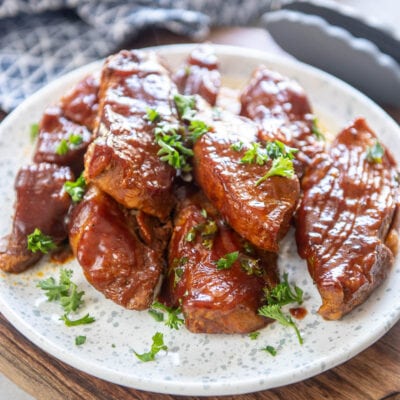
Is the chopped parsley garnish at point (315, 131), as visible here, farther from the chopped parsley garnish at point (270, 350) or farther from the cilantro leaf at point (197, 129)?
the chopped parsley garnish at point (270, 350)

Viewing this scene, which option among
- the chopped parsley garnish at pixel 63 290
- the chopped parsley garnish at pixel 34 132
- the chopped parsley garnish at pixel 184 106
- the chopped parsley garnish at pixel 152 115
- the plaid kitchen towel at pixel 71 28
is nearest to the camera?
the chopped parsley garnish at pixel 63 290

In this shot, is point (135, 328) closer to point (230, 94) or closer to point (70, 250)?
point (70, 250)

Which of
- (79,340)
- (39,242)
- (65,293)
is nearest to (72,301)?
(65,293)

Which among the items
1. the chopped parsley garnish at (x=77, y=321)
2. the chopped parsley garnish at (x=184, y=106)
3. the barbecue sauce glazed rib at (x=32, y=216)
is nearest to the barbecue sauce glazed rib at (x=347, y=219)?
the chopped parsley garnish at (x=184, y=106)

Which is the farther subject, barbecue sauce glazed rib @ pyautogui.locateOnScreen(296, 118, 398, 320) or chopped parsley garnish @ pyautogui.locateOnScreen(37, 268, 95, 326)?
chopped parsley garnish @ pyautogui.locateOnScreen(37, 268, 95, 326)

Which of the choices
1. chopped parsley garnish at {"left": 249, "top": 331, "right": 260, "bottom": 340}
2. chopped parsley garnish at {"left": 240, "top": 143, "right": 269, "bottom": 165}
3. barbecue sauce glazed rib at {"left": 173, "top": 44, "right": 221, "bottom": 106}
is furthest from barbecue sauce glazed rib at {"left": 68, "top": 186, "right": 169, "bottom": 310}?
barbecue sauce glazed rib at {"left": 173, "top": 44, "right": 221, "bottom": 106}

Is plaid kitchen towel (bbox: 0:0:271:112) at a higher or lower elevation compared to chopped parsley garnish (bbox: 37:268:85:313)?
higher

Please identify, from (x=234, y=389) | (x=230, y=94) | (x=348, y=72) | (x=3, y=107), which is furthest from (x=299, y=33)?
(x=234, y=389)

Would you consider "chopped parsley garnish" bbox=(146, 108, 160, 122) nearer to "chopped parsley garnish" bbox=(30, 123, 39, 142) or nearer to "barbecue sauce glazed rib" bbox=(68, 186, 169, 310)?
"barbecue sauce glazed rib" bbox=(68, 186, 169, 310)
